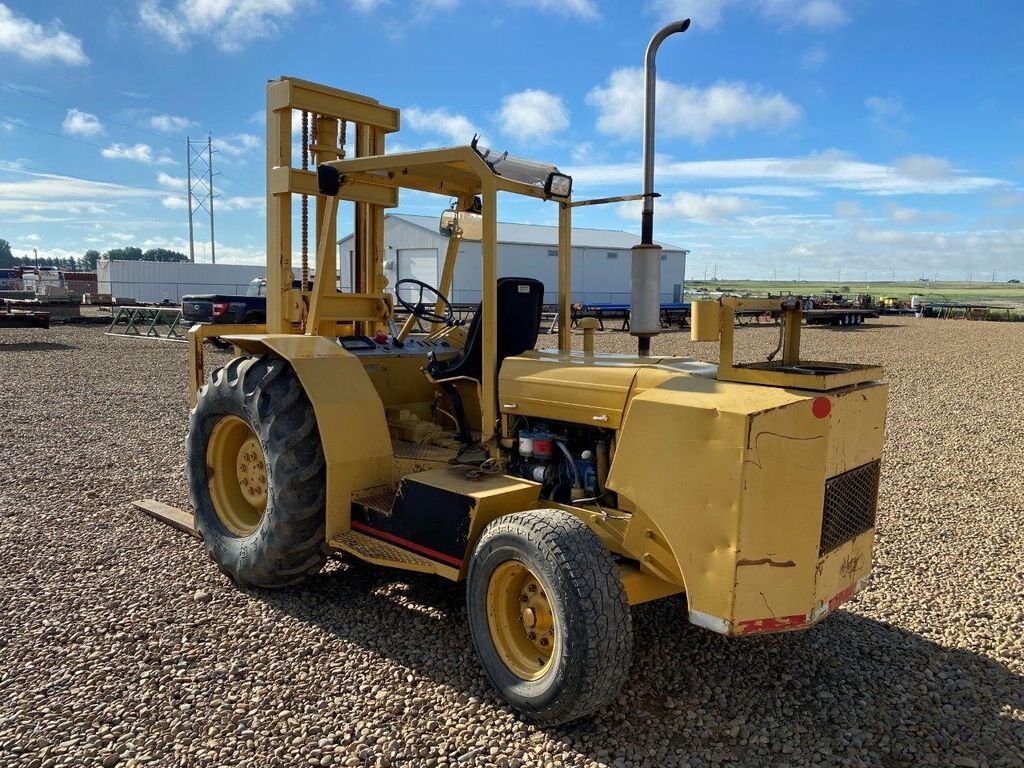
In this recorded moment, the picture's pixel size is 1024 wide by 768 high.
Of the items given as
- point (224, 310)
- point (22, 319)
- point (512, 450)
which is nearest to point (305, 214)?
point (512, 450)

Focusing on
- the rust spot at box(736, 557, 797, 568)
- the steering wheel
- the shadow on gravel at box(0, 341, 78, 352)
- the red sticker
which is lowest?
the shadow on gravel at box(0, 341, 78, 352)

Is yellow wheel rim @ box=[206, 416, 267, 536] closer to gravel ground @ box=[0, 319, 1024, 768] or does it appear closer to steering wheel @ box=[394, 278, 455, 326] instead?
gravel ground @ box=[0, 319, 1024, 768]

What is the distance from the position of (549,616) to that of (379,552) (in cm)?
113

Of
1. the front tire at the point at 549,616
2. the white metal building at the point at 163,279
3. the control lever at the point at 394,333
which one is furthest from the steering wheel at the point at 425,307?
the white metal building at the point at 163,279

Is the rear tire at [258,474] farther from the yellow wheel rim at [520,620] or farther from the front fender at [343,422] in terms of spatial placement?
the yellow wheel rim at [520,620]

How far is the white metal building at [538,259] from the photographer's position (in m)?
31.3

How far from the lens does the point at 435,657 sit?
4027 millimetres

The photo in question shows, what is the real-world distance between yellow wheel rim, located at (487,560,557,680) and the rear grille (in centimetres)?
124

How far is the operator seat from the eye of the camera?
14.6 ft

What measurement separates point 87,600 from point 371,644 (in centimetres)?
182

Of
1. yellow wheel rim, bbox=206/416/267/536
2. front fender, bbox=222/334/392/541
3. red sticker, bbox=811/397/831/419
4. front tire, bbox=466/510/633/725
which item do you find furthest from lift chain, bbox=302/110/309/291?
red sticker, bbox=811/397/831/419

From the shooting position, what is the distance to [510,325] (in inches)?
177

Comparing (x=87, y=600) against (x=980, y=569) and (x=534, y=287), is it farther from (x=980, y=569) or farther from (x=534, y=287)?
(x=980, y=569)

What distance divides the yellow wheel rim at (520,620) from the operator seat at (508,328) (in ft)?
3.93
